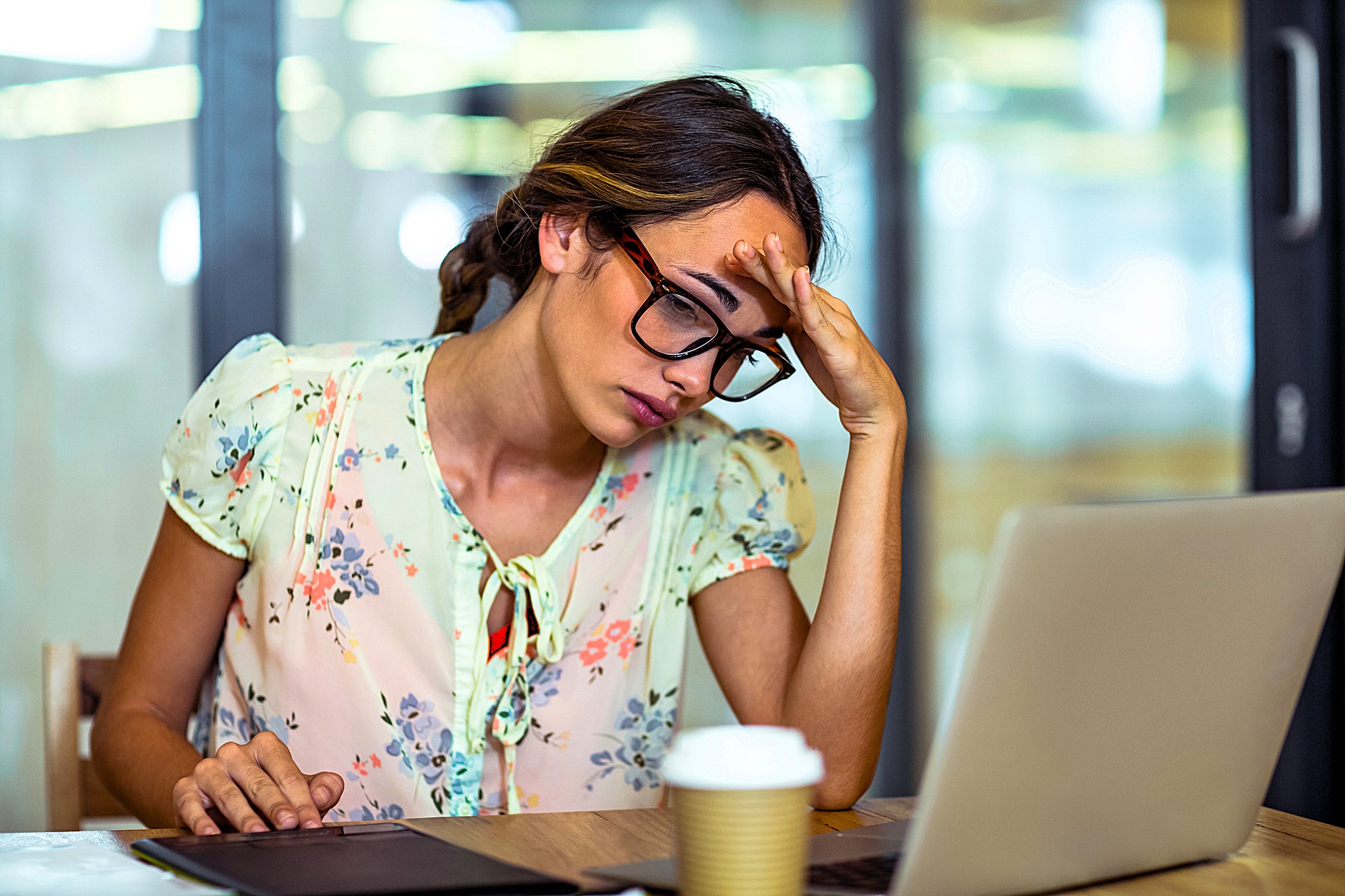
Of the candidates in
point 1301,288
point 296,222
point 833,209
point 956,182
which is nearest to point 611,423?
point 833,209

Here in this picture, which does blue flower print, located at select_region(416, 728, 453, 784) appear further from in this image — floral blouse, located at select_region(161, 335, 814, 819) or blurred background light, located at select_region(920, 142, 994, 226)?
blurred background light, located at select_region(920, 142, 994, 226)

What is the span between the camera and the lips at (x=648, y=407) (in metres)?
1.14

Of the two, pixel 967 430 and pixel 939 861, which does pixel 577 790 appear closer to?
pixel 939 861

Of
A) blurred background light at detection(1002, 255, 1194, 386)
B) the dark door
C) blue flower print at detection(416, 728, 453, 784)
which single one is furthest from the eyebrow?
blurred background light at detection(1002, 255, 1194, 386)

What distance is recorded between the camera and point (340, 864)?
2.38ft

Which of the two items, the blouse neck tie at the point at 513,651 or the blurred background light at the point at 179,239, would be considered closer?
the blouse neck tie at the point at 513,651

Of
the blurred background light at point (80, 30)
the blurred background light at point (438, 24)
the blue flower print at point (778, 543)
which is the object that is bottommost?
the blue flower print at point (778, 543)

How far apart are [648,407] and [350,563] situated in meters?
0.34

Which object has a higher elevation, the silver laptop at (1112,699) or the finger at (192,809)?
the silver laptop at (1112,699)

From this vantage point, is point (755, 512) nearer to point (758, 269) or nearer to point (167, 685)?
point (758, 269)

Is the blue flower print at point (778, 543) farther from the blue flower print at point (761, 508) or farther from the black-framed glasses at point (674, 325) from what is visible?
the black-framed glasses at point (674, 325)

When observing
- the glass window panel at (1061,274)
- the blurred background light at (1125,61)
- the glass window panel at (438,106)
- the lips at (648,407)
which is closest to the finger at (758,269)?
the lips at (648,407)

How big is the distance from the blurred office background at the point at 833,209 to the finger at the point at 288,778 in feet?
4.80

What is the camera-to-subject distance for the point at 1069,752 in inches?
26.6
